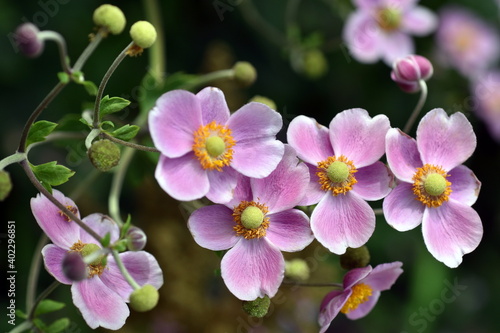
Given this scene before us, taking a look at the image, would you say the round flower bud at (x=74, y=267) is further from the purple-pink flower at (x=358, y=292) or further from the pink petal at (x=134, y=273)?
the purple-pink flower at (x=358, y=292)

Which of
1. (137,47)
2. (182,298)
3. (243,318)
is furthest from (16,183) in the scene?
(137,47)

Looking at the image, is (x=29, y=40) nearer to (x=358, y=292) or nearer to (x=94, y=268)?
(x=94, y=268)

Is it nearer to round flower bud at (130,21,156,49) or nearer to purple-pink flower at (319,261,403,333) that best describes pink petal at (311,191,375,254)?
purple-pink flower at (319,261,403,333)

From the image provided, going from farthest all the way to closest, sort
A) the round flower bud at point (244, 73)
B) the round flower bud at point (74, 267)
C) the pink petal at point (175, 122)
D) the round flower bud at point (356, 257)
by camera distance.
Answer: the round flower bud at point (244, 73) → the round flower bud at point (356, 257) → the pink petal at point (175, 122) → the round flower bud at point (74, 267)

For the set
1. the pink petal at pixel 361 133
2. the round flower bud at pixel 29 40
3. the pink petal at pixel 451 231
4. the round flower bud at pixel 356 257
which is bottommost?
the round flower bud at pixel 356 257

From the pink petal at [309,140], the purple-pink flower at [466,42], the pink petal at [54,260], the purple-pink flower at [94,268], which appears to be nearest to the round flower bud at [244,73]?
the pink petal at [309,140]

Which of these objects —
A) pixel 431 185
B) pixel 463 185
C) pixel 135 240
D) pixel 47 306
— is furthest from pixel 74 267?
pixel 463 185
